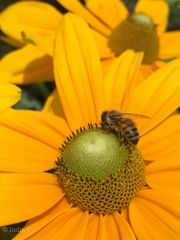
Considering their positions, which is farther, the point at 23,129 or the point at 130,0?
the point at 130,0

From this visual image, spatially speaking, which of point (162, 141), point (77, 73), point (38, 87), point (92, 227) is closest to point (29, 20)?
point (38, 87)

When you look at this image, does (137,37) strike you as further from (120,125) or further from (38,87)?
(120,125)

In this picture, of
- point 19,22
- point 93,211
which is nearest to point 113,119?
point 93,211

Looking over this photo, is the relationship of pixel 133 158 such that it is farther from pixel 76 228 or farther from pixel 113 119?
pixel 76 228

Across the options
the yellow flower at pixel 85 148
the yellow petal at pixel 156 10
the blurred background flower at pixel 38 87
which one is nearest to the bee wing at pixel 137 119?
the yellow flower at pixel 85 148

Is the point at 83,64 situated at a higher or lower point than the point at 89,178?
higher

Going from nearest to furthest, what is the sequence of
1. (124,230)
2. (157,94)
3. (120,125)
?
(124,230), (120,125), (157,94)

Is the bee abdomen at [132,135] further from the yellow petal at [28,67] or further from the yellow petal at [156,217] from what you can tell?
the yellow petal at [28,67]
